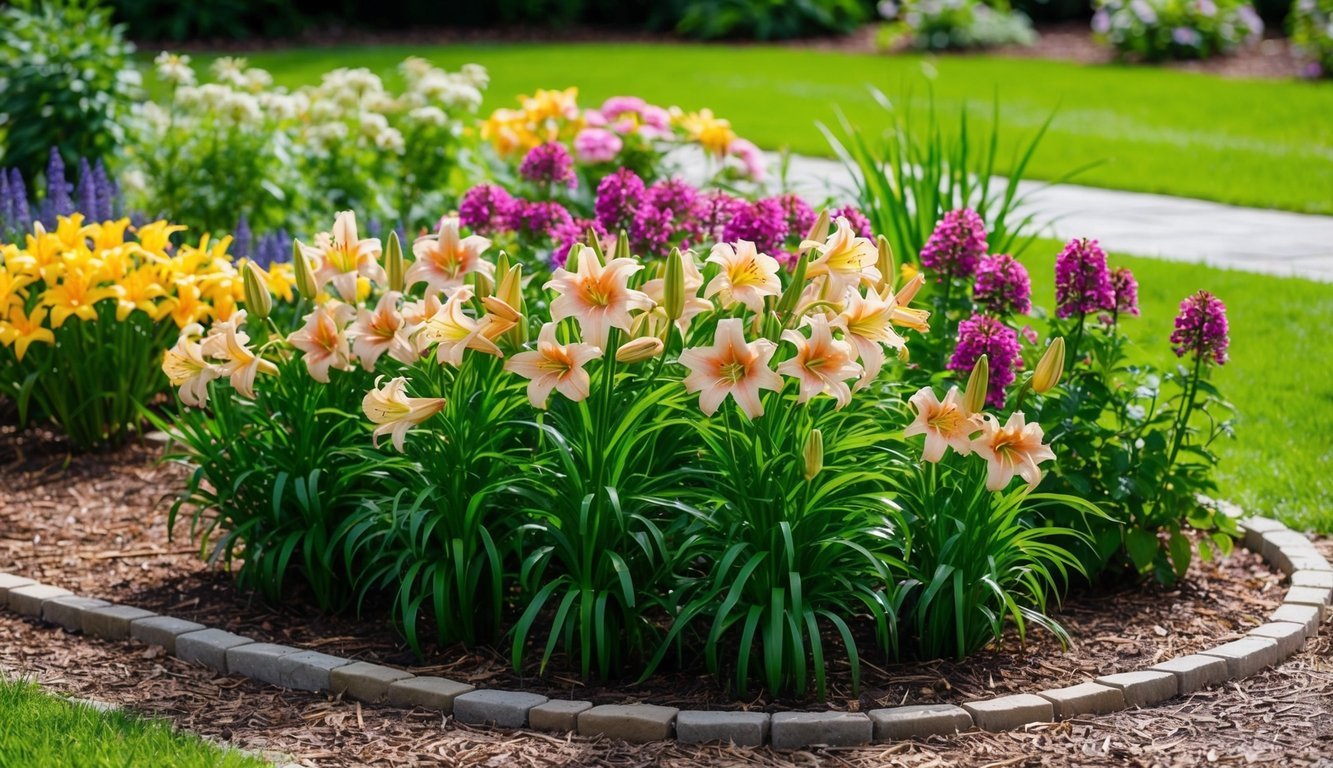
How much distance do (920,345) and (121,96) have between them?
14.7 ft

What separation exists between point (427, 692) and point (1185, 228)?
19.7ft

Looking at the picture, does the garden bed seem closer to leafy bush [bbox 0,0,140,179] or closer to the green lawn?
leafy bush [bbox 0,0,140,179]

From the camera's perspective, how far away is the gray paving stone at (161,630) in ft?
12.4

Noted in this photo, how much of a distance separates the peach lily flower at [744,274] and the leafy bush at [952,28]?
45.4 feet

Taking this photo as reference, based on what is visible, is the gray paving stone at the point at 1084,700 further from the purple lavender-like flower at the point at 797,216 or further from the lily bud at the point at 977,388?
the purple lavender-like flower at the point at 797,216

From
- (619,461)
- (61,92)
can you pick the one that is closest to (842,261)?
(619,461)

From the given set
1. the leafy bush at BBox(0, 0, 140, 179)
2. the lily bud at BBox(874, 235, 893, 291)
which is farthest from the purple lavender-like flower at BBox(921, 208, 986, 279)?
the leafy bush at BBox(0, 0, 140, 179)

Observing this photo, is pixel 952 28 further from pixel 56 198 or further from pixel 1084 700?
pixel 1084 700

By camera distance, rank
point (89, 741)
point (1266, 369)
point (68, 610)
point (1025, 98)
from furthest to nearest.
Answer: point (1025, 98)
point (1266, 369)
point (68, 610)
point (89, 741)

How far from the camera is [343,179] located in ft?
22.5

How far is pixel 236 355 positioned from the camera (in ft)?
11.9

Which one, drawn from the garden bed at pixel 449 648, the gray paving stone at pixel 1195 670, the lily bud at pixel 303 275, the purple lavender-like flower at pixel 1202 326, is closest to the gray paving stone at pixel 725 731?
the garden bed at pixel 449 648

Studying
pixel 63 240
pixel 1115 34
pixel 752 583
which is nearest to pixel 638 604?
pixel 752 583

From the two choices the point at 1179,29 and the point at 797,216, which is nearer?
the point at 797,216
